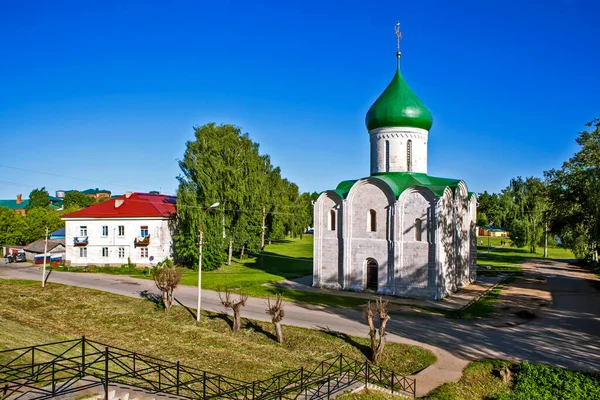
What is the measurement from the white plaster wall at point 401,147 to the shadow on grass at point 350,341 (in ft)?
43.7

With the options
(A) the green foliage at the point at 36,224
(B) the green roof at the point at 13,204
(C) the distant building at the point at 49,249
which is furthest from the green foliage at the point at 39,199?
(C) the distant building at the point at 49,249

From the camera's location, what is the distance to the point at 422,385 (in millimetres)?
12758

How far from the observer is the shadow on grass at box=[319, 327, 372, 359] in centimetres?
Answer: 1545

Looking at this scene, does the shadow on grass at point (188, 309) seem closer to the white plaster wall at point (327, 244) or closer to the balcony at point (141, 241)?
the white plaster wall at point (327, 244)

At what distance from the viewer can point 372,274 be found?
2592 cm

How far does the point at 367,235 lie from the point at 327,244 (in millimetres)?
2808

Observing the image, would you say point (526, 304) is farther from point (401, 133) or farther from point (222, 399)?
point (222, 399)

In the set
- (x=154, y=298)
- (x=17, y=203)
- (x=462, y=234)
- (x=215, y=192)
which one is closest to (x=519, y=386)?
(x=462, y=234)

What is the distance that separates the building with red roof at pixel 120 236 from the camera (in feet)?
114

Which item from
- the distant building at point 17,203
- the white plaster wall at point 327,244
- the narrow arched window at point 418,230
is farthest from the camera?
the distant building at point 17,203

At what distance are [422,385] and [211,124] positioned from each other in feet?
89.5

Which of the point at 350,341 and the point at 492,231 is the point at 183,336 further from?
the point at 492,231

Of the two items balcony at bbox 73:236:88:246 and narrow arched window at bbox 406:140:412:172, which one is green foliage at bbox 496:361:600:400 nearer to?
narrow arched window at bbox 406:140:412:172

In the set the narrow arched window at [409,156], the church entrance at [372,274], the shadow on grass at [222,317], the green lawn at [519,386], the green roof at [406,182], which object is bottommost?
the green lawn at [519,386]
